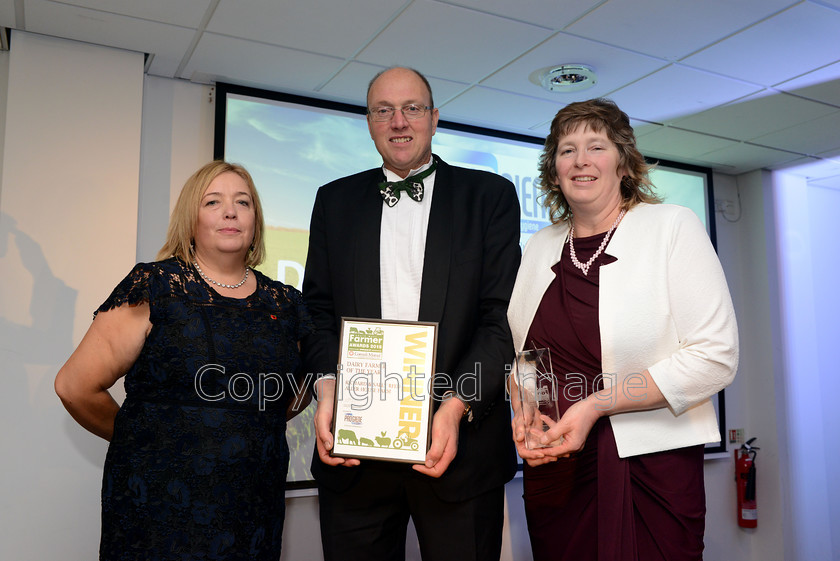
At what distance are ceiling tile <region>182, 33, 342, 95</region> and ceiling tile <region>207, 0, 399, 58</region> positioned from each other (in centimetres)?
9

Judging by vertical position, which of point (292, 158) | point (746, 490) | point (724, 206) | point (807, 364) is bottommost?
point (746, 490)

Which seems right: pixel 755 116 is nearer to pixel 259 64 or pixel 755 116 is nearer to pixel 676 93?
pixel 676 93

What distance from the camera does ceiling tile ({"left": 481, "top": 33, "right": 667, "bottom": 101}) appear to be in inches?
134

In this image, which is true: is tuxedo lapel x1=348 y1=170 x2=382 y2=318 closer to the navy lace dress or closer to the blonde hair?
the navy lace dress

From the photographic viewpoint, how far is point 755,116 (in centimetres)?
432

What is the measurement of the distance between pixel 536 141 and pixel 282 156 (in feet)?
6.47

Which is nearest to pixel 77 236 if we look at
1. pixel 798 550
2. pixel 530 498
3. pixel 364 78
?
pixel 364 78

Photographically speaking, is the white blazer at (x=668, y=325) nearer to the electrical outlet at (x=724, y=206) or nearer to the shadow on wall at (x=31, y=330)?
the shadow on wall at (x=31, y=330)

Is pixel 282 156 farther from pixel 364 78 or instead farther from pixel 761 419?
pixel 761 419

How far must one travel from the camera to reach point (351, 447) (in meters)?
1.58

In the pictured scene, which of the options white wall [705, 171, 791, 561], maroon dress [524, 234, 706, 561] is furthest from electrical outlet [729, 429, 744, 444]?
maroon dress [524, 234, 706, 561]

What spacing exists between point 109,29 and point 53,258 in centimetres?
116

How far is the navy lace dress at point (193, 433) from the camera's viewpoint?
5.70 ft

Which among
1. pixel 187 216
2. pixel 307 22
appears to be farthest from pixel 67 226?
pixel 187 216
